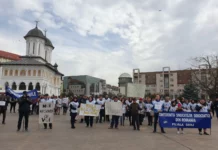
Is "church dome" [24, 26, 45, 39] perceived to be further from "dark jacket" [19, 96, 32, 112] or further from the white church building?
"dark jacket" [19, 96, 32, 112]

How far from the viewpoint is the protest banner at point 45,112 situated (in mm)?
13406

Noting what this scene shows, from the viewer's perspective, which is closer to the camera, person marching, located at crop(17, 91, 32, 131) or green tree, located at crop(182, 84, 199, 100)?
person marching, located at crop(17, 91, 32, 131)

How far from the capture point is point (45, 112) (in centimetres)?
1348

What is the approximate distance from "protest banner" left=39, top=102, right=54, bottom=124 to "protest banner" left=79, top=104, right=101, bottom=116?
7.57 ft

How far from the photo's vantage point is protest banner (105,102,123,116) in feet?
48.4

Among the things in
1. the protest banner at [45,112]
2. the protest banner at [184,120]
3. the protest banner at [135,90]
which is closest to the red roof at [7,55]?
the protest banner at [135,90]

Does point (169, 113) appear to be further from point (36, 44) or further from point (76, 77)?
point (76, 77)

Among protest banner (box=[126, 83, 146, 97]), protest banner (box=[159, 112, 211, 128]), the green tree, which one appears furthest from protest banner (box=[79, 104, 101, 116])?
the green tree

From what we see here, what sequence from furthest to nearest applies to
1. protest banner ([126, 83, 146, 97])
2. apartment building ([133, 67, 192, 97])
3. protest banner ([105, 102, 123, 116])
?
apartment building ([133, 67, 192, 97]) → protest banner ([126, 83, 146, 97]) → protest banner ([105, 102, 123, 116])

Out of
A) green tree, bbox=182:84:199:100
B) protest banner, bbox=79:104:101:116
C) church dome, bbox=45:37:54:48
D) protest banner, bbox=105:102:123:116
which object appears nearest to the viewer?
protest banner, bbox=105:102:123:116

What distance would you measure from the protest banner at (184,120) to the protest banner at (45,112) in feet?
20.6

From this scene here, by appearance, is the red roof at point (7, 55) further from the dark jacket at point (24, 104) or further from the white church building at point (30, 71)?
the dark jacket at point (24, 104)

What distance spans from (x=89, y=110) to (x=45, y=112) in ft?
10.1

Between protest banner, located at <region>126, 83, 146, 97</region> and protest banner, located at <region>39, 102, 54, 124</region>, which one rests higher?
protest banner, located at <region>126, 83, 146, 97</region>
